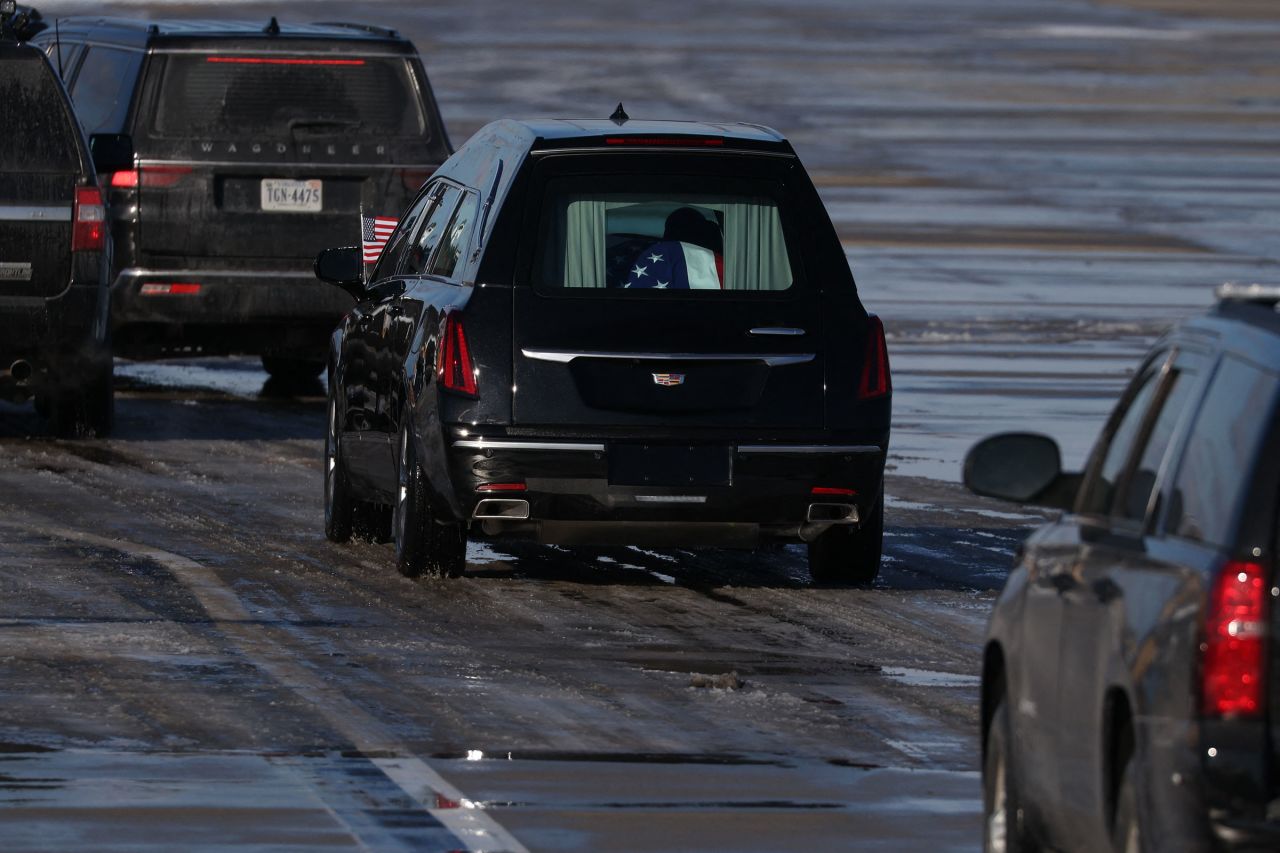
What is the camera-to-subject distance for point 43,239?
1830 centimetres

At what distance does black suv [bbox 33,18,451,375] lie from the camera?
19469 millimetres

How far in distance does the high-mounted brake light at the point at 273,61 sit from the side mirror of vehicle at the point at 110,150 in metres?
0.89

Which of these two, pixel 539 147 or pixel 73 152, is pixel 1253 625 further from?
pixel 73 152

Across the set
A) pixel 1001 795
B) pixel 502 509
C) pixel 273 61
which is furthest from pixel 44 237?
pixel 1001 795

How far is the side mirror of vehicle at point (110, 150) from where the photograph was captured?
18688mm

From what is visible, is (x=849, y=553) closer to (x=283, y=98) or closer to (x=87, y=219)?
(x=87, y=219)

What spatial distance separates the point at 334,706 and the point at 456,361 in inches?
107

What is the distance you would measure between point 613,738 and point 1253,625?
153 inches

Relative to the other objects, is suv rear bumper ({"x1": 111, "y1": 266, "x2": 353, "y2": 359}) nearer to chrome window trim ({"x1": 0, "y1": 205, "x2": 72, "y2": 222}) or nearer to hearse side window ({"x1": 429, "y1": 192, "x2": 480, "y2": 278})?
chrome window trim ({"x1": 0, "y1": 205, "x2": 72, "y2": 222})

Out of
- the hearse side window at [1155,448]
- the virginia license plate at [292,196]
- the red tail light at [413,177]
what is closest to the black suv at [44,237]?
the virginia license plate at [292,196]

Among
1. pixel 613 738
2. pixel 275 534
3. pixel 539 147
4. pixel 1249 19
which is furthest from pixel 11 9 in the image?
pixel 1249 19

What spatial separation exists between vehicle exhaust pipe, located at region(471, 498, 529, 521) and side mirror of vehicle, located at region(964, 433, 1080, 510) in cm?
531

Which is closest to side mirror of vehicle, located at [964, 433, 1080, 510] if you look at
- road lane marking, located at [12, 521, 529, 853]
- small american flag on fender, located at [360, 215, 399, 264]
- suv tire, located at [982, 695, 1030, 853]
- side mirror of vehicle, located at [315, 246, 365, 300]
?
suv tire, located at [982, 695, 1030, 853]

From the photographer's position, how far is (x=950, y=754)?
944cm
